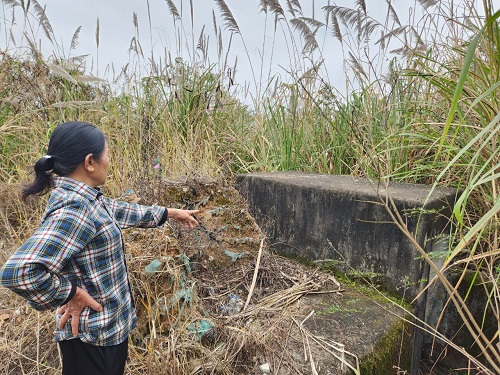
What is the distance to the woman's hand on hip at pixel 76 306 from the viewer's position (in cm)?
98

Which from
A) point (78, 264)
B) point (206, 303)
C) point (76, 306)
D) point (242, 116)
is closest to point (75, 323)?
point (76, 306)

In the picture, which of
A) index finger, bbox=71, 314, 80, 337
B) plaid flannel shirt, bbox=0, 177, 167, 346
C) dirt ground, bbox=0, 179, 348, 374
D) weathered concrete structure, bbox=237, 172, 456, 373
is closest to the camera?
plaid flannel shirt, bbox=0, 177, 167, 346

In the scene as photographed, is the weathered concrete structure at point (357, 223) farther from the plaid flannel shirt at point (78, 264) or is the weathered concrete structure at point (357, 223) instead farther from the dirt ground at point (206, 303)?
the plaid flannel shirt at point (78, 264)

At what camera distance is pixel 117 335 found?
1.09 meters

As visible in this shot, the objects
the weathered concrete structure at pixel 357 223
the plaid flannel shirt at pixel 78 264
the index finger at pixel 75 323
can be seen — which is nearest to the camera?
the plaid flannel shirt at pixel 78 264

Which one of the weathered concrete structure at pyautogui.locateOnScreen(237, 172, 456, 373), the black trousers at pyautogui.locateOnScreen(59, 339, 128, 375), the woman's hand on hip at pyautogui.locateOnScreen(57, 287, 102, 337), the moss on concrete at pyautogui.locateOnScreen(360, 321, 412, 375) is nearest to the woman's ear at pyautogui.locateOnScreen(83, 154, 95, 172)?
the woman's hand on hip at pyautogui.locateOnScreen(57, 287, 102, 337)

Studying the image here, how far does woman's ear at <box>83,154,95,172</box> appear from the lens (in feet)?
3.52

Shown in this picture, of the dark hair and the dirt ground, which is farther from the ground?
the dark hair

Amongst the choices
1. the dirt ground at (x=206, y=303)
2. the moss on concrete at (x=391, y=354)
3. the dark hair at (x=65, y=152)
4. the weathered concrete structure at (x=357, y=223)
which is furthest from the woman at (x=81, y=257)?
the weathered concrete structure at (x=357, y=223)

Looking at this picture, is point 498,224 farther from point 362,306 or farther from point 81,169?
point 81,169

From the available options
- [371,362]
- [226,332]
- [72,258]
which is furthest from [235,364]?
[72,258]

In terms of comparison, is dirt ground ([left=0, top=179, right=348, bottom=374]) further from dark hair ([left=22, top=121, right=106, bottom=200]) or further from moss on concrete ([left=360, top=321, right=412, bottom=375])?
dark hair ([left=22, top=121, right=106, bottom=200])

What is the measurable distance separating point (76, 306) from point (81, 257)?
13 cm

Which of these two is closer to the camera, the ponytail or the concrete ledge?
the ponytail
